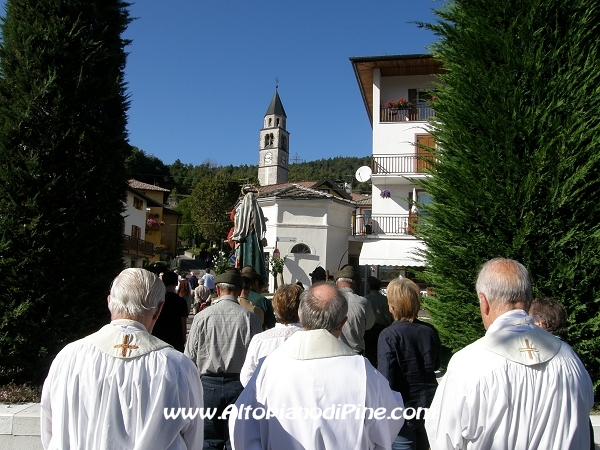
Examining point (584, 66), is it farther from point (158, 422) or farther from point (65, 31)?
point (65, 31)

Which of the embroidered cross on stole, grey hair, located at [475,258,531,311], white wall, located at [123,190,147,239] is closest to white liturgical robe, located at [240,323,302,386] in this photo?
the embroidered cross on stole

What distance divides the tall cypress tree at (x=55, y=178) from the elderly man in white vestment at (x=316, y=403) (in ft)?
14.8

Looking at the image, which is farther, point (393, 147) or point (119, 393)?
point (393, 147)

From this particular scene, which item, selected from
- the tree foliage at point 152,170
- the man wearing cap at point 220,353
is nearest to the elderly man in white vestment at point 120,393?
the man wearing cap at point 220,353

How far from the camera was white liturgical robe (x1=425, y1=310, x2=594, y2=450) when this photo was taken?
95.4 inches

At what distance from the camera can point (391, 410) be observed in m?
2.57

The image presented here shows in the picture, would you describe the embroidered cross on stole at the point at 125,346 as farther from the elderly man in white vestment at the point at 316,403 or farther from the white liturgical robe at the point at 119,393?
the elderly man in white vestment at the point at 316,403

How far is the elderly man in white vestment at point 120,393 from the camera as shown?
2.49 metres

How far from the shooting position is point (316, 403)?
2.47 meters

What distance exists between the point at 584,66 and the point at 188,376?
566cm

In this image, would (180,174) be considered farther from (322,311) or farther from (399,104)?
(322,311)

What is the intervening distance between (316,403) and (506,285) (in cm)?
115

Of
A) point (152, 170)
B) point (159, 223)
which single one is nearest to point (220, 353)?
point (159, 223)

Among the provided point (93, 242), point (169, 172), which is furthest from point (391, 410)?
point (169, 172)
